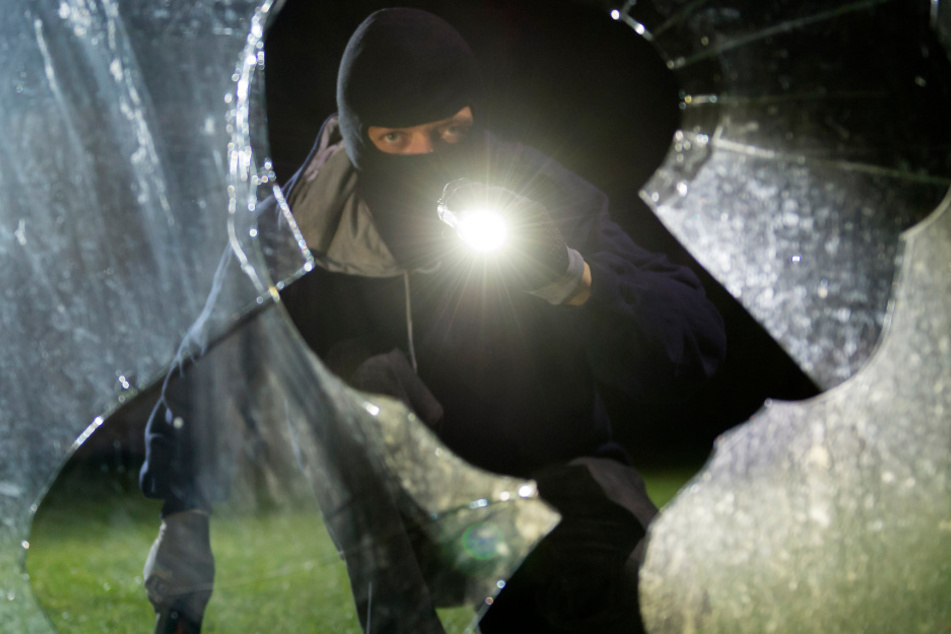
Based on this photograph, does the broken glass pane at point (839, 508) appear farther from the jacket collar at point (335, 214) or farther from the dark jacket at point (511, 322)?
the jacket collar at point (335, 214)

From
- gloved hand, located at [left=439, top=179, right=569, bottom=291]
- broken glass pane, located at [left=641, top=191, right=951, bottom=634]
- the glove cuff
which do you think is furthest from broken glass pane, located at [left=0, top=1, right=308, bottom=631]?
broken glass pane, located at [left=641, top=191, right=951, bottom=634]

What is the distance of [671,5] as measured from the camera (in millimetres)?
1125

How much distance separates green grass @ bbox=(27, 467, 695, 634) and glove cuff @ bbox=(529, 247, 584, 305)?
0.32m

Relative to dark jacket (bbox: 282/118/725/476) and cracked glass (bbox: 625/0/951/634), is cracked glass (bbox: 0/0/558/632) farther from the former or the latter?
cracked glass (bbox: 625/0/951/634)

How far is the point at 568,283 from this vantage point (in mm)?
1090

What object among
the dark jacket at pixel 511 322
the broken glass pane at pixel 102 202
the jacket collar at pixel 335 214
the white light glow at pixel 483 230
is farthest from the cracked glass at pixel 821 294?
the broken glass pane at pixel 102 202

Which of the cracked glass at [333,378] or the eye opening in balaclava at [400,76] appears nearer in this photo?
the eye opening in balaclava at [400,76]

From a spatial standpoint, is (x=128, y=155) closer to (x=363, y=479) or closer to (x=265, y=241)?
(x=265, y=241)

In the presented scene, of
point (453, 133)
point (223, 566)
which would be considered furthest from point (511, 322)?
point (223, 566)

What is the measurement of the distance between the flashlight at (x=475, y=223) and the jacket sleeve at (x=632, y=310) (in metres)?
0.09

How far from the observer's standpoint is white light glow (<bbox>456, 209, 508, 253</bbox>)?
3.52 feet

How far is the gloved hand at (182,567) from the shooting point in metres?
1.16

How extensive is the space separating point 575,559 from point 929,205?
2.60 feet

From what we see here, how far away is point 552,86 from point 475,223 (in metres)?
0.24
